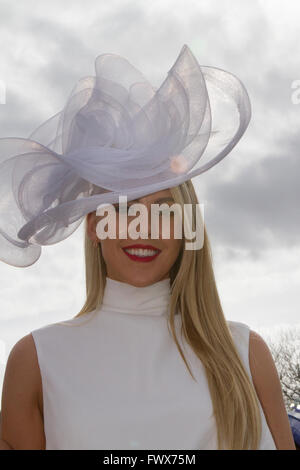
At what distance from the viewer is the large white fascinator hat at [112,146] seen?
291cm

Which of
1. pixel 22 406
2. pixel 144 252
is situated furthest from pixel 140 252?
pixel 22 406

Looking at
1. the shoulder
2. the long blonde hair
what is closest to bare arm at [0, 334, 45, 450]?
the shoulder

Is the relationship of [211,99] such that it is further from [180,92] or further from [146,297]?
[146,297]

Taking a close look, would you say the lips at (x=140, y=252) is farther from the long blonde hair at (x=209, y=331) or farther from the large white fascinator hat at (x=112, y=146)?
the large white fascinator hat at (x=112, y=146)

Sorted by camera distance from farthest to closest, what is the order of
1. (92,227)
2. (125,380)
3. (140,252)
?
(92,227) → (140,252) → (125,380)

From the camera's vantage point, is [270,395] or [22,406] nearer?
[22,406]

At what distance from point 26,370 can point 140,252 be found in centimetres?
79

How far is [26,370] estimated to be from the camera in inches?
120

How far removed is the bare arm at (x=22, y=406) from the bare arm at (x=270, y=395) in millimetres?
1072

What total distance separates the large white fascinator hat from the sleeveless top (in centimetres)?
46

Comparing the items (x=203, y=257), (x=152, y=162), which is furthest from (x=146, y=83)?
(x=203, y=257)

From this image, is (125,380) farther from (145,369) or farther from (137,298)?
(137,298)

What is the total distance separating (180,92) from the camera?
2.92 metres

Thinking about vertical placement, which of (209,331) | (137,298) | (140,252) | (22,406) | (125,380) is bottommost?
(22,406)
